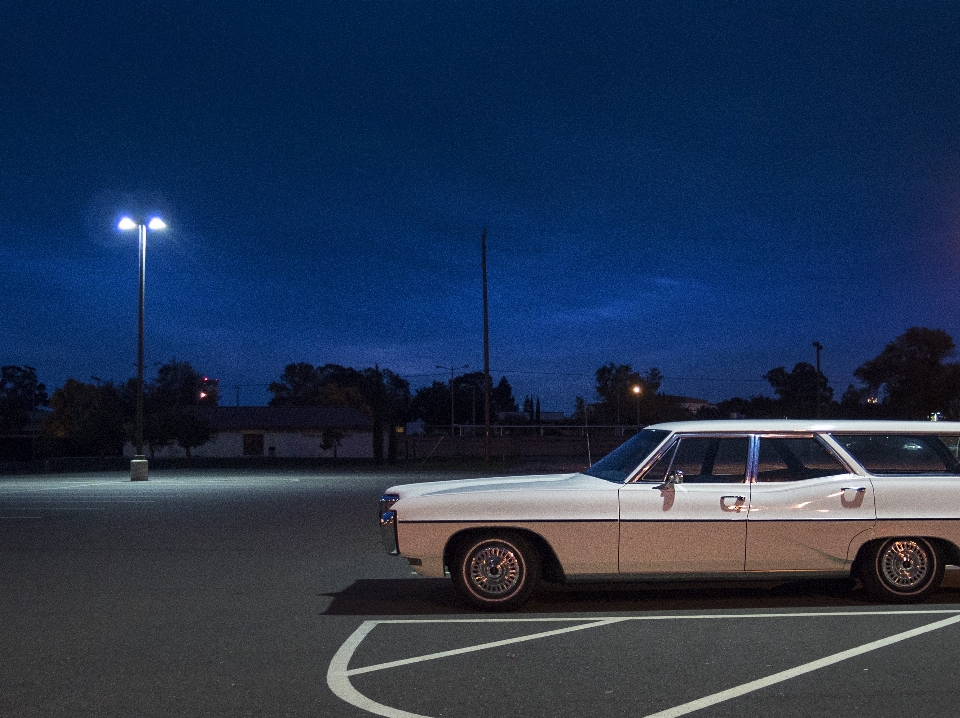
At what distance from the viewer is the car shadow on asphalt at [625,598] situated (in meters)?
8.38

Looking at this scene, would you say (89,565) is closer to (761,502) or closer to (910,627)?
(761,502)

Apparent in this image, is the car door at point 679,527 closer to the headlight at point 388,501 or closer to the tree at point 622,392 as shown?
the headlight at point 388,501

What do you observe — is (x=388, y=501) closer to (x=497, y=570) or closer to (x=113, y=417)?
(x=497, y=570)

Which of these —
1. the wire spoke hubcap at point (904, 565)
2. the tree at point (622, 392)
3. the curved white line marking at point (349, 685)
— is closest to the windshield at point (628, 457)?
the wire spoke hubcap at point (904, 565)

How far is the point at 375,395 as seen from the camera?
98750 mm

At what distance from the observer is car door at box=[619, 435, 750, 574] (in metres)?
8.13

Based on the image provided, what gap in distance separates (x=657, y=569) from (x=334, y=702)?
3491 millimetres

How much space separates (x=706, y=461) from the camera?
28.6ft

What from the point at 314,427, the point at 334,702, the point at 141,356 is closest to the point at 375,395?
the point at 314,427

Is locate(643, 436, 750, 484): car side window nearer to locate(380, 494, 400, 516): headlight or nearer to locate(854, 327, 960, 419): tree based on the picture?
locate(380, 494, 400, 516): headlight

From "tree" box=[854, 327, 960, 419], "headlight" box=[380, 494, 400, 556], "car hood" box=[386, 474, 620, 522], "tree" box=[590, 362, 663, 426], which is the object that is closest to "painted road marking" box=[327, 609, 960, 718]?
"headlight" box=[380, 494, 400, 556]

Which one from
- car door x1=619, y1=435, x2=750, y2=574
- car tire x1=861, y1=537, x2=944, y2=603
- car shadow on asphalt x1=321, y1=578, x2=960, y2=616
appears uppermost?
car door x1=619, y1=435, x2=750, y2=574

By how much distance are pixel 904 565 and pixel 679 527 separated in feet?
6.82

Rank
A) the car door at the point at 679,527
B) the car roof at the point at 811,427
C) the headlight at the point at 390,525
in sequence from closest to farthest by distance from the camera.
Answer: the car door at the point at 679,527 < the headlight at the point at 390,525 < the car roof at the point at 811,427
